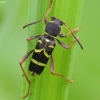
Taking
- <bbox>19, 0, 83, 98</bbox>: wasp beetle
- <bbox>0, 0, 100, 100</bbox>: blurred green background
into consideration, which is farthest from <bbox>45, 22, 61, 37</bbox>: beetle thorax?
<bbox>0, 0, 100, 100</bbox>: blurred green background

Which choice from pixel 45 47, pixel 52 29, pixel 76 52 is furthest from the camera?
pixel 76 52

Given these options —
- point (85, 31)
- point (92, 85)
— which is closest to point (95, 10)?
point (85, 31)

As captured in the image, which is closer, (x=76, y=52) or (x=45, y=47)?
(x=45, y=47)

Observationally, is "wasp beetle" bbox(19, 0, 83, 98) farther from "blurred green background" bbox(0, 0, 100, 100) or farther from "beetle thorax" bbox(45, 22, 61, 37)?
"blurred green background" bbox(0, 0, 100, 100)

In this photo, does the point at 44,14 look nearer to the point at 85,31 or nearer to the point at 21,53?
the point at 85,31

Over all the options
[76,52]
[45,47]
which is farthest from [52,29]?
[76,52]

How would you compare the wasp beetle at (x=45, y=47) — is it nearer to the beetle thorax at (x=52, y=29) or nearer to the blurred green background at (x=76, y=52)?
the beetle thorax at (x=52, y=29)

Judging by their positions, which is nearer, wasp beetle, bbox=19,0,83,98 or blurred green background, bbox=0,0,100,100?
wasp beetle, bbox=19,0,83,98

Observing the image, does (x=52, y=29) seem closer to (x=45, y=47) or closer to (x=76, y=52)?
(x=45, y=47)

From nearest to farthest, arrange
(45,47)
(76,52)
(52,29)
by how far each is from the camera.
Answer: (45,47)
(52,29)
(76,52)
